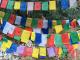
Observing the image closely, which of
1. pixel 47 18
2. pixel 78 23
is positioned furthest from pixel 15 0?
pixel 78 23

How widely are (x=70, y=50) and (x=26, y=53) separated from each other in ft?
2.88

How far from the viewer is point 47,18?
8.50 m

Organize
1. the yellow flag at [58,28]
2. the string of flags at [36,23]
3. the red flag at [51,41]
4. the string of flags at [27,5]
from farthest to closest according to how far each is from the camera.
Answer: the string of flags at [36,23] → the yellow flag at [58,28] → the string of flags at [27,5] → the red flag at [51,41]

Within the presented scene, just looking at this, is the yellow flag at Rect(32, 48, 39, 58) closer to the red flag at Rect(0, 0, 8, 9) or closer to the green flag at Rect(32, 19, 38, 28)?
the green flag at Rect(32, 19, 38, 28)

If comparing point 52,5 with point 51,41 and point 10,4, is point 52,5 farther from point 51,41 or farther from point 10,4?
point 10,4

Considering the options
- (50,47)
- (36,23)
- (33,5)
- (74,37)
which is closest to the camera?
(74,37)

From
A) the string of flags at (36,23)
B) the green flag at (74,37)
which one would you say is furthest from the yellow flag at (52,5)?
the green flag at (74,37)

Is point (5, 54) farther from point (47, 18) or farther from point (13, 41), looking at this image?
point (47, 18)

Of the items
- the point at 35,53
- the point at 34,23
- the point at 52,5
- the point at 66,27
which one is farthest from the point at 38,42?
the point at 52,5

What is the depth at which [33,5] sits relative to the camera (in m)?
7.96

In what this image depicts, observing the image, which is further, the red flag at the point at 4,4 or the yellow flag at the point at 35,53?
the red flag at the point at 4,4

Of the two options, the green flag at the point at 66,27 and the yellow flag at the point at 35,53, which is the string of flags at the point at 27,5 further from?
the yellow flag at the point at 35,53

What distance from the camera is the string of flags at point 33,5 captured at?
779 centimetres

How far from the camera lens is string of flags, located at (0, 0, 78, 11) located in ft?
25.6
